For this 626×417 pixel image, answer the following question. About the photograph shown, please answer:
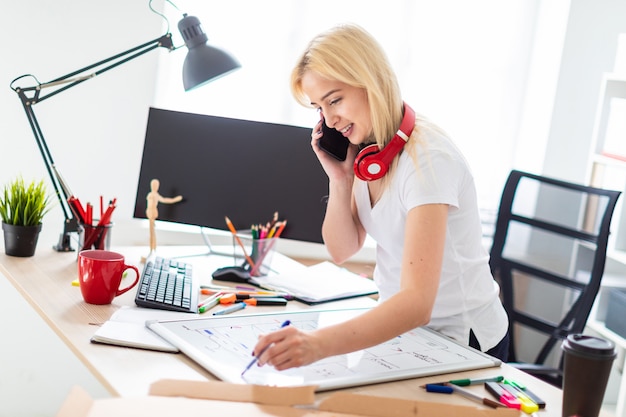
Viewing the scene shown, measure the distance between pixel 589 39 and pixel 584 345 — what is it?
2319 millimetres

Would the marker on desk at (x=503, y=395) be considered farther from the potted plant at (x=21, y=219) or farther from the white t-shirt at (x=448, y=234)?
the potted plant at (x=21, y=219)

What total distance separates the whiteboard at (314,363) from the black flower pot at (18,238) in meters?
0.67

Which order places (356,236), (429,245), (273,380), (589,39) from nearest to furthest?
(273,380) → (429,245) → (356,236) → (589,39)

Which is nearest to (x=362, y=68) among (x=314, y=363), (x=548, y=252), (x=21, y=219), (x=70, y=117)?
(x=314, y=363)

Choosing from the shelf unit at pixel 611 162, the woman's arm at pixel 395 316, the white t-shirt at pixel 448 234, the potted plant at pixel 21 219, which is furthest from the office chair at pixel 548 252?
the potted plant at pixel 21 219

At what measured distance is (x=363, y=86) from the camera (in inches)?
58.0

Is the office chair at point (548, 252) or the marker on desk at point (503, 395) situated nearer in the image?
the marker on desk at point (503, 395)

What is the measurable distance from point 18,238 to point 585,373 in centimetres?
143

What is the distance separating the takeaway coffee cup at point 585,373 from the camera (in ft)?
3.55

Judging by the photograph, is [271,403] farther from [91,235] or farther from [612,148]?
[612,148]

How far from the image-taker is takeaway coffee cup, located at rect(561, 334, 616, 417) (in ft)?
3.55

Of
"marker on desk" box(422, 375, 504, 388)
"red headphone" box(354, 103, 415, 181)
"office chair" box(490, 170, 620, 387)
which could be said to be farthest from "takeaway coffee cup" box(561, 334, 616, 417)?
"office chair" box(490, 170, 620, 387)

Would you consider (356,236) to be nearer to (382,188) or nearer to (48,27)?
(382,188)

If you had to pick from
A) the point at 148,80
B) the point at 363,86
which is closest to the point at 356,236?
the point at 363,86
